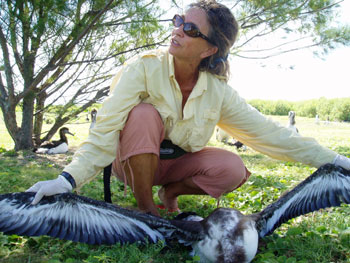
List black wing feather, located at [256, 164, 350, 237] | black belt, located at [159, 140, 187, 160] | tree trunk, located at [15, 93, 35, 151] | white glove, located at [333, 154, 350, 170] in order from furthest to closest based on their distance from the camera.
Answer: tree trunk, located at [15, 93, 35, 151] → black belt, located at [159, 140, 187, 160] → white glove, located at [333, 154, 350, 170] → black wing feather, located at [256, 164, 350, 237]

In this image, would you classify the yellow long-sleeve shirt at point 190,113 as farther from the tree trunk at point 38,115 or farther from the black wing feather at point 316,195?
the tree trunk at point 38,115

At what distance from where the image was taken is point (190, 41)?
2674mm

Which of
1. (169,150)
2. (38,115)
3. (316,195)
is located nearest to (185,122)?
(169,150)

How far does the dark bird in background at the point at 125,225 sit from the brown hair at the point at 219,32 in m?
1.19

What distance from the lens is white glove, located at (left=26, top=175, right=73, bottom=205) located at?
1.95m

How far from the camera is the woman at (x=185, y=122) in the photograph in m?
2.55

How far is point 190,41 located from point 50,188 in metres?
1.47

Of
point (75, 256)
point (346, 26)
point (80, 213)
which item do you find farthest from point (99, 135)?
point (346, 26)

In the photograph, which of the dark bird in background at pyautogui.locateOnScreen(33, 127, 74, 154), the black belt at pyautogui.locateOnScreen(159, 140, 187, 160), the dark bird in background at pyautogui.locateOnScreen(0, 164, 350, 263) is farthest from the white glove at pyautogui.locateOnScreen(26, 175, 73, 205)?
the dark bird in background at pyautogui.locateOnScreen(33, 127, 74, 154)

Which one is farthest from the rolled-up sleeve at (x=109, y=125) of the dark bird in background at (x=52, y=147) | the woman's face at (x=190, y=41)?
the dark bird in background at (x=52, y=147)

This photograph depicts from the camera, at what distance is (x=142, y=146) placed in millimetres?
2525

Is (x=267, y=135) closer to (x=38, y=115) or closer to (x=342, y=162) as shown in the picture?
(x=342, y=162)

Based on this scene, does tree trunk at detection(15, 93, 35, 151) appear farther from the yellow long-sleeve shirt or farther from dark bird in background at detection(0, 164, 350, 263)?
dark bird in background at detection(0, 164, 350, 263)

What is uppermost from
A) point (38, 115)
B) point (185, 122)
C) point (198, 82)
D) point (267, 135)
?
point (198, 82)
